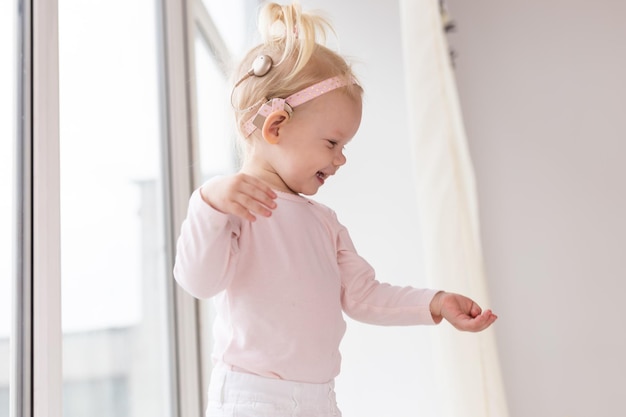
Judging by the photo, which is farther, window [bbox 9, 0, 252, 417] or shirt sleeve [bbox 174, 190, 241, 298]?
window [bbox 9, 0, 252, 417]

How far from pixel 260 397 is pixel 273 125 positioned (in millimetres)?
332

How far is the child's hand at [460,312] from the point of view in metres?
0.95

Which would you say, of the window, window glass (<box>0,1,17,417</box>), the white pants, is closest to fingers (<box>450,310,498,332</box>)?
the white pants

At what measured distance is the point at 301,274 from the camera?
0.95 m

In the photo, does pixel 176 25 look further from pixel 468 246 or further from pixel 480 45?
pixel 480 45

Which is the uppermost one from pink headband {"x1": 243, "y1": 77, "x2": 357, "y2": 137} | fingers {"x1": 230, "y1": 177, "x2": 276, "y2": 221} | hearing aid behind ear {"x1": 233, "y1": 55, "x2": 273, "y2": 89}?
hearing aid behind ear {"x1": 233, "y1": 55, "x2": 273, "y2": 89}

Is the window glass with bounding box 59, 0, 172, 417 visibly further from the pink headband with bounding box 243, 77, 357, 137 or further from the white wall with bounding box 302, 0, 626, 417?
the white wall with bounding box 302, 0, 626, 417

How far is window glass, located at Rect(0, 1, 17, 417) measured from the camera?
929 millimetres

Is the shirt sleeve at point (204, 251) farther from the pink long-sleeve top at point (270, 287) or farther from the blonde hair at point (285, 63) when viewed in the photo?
the blonde hair at point (285, 63)

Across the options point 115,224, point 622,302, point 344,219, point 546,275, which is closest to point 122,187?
point 115,224

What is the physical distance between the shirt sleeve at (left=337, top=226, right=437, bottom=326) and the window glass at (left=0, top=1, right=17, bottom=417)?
0.43 meters

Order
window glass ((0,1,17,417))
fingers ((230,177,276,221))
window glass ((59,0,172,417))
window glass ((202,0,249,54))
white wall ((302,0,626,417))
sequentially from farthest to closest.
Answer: white wall ((302,0,626,417)) < window glass ((202,0,249,54)) < window glass ((59,0,172,417)) < window glass ((0,1,17,417)) < fingers ((230,177,276,221))

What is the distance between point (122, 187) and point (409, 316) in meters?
0.63

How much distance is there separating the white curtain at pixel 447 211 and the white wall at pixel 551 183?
2.67ft
